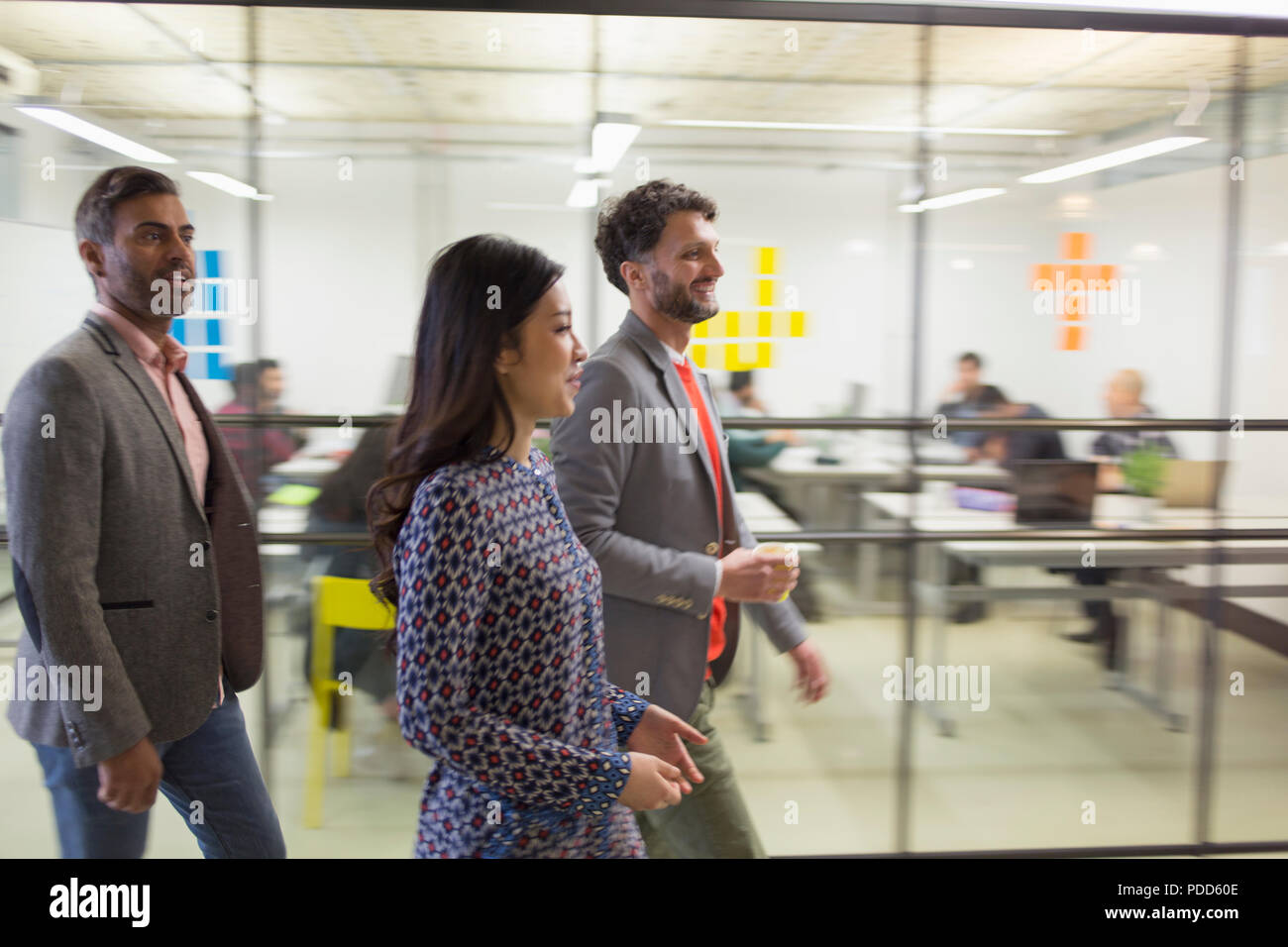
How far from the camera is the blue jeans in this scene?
72.9 inches

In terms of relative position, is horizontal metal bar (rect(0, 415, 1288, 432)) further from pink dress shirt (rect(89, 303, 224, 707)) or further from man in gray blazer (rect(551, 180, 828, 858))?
pink dress shirt (rect(89, 303, 224, 707))

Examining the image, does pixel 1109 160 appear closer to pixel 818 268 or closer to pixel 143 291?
pixel 818 268

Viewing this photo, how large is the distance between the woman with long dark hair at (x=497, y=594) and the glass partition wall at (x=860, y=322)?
4.98 ft

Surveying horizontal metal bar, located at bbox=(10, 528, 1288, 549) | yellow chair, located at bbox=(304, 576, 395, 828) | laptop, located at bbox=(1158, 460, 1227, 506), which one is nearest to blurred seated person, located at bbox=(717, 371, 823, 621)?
horizontal metal bar, located at bbox=(10, 528, 1288, 549)

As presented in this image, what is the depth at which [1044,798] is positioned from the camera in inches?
128

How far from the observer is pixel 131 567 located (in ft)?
5.99

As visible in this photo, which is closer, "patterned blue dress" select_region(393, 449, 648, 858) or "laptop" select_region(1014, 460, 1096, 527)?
"patterned blue dress" select_region(393, 449, 648, 858)

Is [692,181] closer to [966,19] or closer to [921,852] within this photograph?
[966,19]

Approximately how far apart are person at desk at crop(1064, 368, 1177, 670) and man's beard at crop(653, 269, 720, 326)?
162 centimetres

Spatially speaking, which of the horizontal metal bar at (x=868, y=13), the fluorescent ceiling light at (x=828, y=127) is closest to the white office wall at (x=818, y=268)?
the fluorescent ceiling light at (x=828, y=127)

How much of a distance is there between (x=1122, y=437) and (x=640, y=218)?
5.97ft

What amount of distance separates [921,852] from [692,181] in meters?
2.19

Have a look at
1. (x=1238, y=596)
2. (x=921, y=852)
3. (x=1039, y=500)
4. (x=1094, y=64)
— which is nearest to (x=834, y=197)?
(x=1094, y=64)

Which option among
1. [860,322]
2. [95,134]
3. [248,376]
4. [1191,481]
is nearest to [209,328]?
[248,376]
